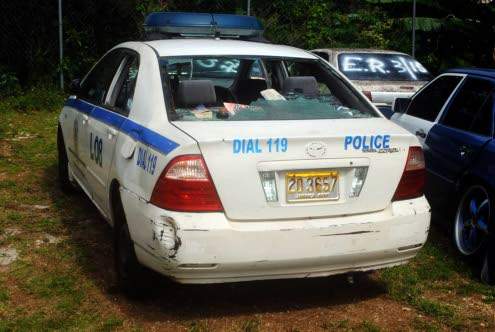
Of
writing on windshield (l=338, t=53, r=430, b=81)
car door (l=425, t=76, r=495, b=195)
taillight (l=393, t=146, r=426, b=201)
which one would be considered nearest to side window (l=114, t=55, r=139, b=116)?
taillight (l=393, t=146, r=426, b=201)

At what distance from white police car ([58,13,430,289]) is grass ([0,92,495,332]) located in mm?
335

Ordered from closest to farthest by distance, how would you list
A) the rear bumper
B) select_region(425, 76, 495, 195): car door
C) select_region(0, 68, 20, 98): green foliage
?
the rear bumper
select_region(425, 76, 495, 195): car door
select_region(0, 68, 20, 98): green foliage

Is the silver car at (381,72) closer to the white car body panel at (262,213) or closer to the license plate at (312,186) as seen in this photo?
the white car body panel at (262,213)

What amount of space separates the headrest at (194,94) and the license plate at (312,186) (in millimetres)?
893

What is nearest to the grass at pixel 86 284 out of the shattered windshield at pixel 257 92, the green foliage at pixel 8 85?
the shattered windshield at pixel 257 92

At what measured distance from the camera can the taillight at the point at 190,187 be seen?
391 centimetres

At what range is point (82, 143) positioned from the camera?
19.6 ft

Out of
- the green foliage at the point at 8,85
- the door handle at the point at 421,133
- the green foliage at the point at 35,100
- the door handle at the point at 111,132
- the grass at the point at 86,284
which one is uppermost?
the door handle at the point at 111,132

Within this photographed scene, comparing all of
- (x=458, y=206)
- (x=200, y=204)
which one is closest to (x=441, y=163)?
(x=458, y=206)

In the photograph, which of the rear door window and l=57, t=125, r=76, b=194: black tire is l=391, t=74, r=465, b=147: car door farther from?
l=57, t=125, r=76, b=194: black tire

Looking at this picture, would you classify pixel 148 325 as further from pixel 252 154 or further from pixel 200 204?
pixel 252 154

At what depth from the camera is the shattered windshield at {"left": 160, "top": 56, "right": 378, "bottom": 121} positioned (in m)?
4.53

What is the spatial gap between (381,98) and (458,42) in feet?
22.9

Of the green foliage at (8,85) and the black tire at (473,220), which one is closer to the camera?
the black tire at (473,220)
